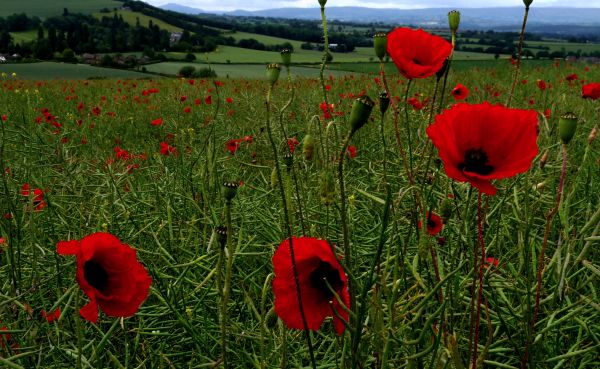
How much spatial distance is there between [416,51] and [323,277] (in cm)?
59

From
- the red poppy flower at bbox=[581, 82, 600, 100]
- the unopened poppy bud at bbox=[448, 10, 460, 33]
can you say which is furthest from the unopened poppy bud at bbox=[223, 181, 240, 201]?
the red poppy flower at bbox=[581, 82, 600, 100]

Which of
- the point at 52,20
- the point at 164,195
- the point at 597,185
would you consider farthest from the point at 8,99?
the point at 52,20

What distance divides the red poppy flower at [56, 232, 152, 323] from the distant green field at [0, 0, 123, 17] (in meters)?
38.5

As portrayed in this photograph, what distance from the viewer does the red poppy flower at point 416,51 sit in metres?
0.99

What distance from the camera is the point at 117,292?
825 mm

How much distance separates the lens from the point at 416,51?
1.08m

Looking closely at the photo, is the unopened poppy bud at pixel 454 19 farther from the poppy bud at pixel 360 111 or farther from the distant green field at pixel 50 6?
the distant green field at pixel 50 6

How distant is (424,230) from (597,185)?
1.82 meters

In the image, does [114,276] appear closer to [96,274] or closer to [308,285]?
[96,274]

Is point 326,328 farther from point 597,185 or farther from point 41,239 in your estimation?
point 597,185

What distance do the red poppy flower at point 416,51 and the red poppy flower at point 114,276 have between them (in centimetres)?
66

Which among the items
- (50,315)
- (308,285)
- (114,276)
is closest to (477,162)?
(308,285)

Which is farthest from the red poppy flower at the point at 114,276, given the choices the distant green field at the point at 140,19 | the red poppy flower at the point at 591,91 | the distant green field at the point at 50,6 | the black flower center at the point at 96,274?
the distant green field at the point at 50,6

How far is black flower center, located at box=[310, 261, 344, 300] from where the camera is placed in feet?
2.56
